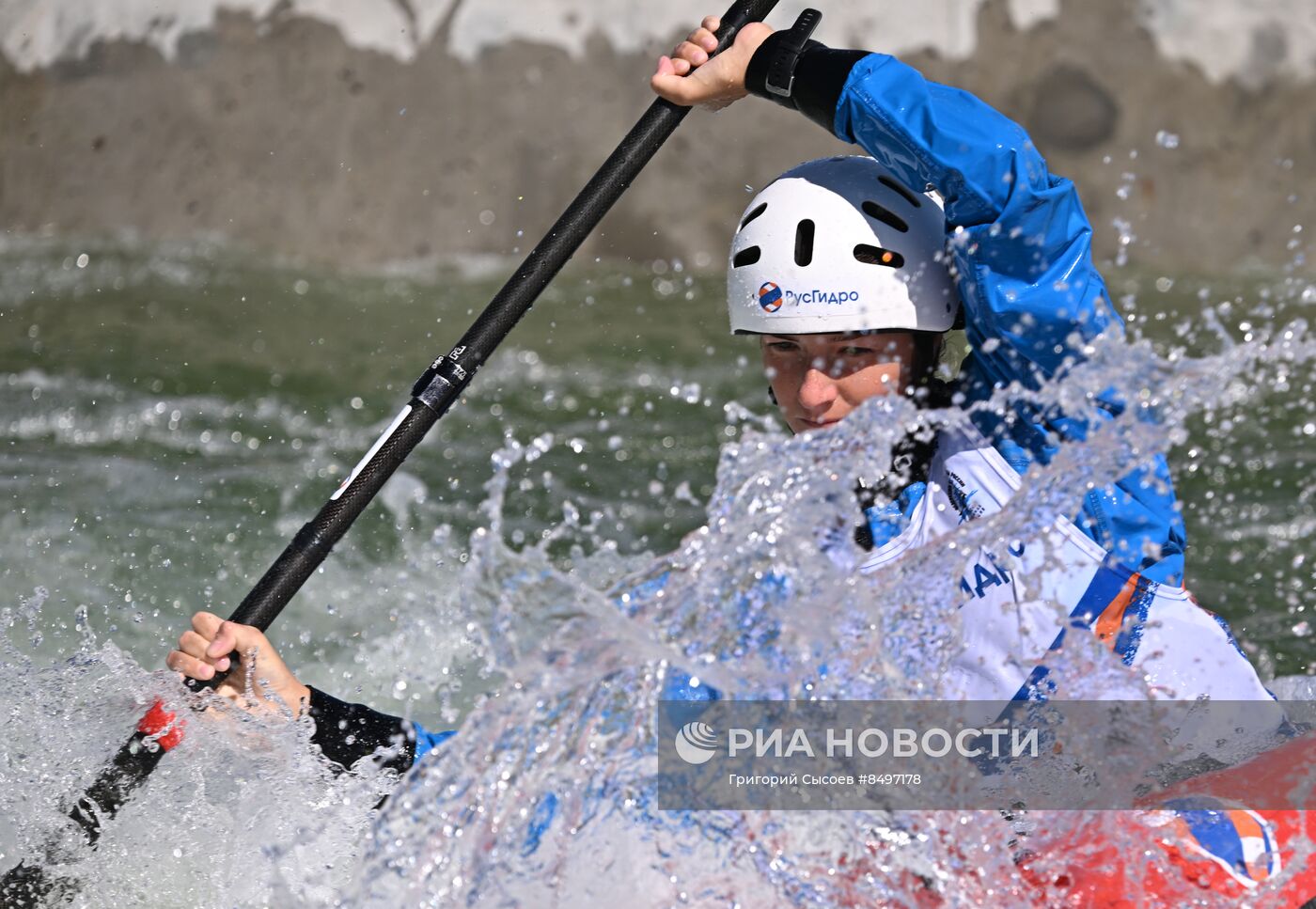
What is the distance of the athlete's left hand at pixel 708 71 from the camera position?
9.61 feet

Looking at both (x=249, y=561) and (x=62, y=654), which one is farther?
(x=249, y=561)

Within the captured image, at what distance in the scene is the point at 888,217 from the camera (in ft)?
9.16

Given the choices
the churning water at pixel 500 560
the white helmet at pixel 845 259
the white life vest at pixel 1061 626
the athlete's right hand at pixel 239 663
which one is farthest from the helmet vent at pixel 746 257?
the athlete's right hand at pixel 239 663

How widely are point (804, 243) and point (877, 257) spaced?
0.14 meters

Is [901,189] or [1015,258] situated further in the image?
[901,189]

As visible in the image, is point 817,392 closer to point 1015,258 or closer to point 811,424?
point 811,424

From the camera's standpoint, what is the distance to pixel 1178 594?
265 cm

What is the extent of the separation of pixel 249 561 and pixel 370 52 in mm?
4915

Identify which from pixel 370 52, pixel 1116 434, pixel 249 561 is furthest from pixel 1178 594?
pixel 370 52

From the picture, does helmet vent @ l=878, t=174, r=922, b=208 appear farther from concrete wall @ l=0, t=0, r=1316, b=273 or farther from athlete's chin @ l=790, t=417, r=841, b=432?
concrete wall @ l=0, t=0, r=1316, b=273

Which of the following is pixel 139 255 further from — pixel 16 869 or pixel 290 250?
pixel 16 869

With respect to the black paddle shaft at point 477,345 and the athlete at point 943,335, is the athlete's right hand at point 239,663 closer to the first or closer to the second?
the athlete at point 943,335

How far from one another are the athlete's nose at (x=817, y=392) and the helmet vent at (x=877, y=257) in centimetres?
22

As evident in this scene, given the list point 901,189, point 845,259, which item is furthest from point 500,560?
point 901,189
